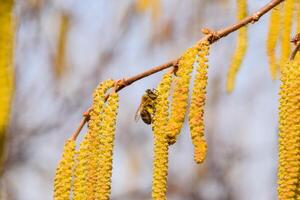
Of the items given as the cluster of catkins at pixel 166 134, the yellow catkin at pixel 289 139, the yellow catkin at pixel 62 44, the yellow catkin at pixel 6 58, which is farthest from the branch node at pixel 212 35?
the yellow catkin at pixel 62 44

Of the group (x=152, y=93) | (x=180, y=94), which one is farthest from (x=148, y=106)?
(x=180, y=94)

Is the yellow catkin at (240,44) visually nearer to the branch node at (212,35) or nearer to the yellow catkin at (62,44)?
the branch node at (212,35)

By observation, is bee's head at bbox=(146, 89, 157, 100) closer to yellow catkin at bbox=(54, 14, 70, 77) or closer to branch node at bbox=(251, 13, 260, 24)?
branch node at bbox=(251, 13, 260, 24)

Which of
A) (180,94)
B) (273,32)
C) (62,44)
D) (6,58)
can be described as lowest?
(6,58)

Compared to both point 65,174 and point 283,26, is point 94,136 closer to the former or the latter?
point 65,174

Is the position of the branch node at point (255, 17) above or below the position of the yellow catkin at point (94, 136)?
above

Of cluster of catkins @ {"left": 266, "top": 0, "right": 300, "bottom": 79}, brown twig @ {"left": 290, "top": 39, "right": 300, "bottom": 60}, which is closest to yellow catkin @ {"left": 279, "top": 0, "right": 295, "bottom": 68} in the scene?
cluster of catkins @ {"left": 266, "top": 0, "right": 300, "bottom": 79}
